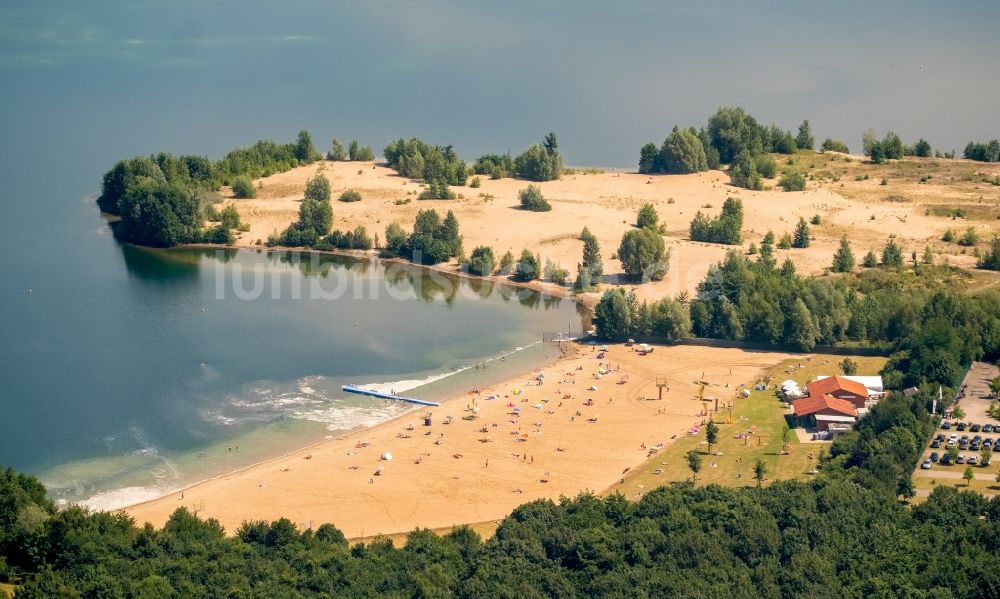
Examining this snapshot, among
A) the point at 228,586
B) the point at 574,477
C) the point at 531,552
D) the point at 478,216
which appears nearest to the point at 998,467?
the point at 574,477

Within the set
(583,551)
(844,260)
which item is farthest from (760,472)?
(844,260)

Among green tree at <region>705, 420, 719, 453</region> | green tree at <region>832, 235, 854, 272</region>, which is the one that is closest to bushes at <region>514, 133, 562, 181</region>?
green tree at <region>832, 235, 854, 272</region>

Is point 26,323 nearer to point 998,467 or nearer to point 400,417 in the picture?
point 400,417

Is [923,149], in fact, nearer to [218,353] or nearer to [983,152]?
[983,152]

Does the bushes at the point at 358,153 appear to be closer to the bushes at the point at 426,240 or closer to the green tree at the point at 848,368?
the bushes at the point at 426,240

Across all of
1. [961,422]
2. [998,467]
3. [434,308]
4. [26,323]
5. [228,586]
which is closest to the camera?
[228,586]

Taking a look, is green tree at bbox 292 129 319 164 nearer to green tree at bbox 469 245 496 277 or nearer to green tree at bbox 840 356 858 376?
green tree at bbox 469 245 496 277

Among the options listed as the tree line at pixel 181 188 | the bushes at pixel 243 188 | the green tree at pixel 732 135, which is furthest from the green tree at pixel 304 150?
the green tree at pixel 732 135
